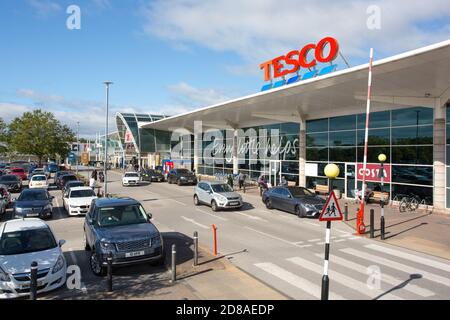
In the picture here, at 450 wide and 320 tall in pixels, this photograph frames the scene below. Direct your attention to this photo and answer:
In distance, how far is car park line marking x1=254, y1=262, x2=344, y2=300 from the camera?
8.69m

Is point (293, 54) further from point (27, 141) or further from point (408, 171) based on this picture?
point (27, 141)

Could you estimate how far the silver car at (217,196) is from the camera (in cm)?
2088

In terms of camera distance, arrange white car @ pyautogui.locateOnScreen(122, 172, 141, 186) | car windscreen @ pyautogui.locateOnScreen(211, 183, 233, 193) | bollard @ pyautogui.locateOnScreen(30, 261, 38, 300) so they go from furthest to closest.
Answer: white car @ pyautogui.locateOnScreen(122, 172, 141, 186) → car windscreen @ pyautogui.locateOnScreen(211, 183, 233, 193) → bollard @ pyautogui.locateOnScreen(30, 261, 38, 300)

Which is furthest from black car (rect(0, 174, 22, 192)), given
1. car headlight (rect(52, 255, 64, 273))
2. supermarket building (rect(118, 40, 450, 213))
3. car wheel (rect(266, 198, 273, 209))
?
car headlight (rect(52, 255, 64, 273))

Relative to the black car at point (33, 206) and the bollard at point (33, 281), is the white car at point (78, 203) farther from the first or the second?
the bollard at point (33, 281)

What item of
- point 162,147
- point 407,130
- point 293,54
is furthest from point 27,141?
point 407,130

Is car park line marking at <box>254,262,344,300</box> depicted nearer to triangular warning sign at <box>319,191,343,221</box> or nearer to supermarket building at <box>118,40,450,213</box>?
triangular warning sign at <box>319,191,343,221</box>

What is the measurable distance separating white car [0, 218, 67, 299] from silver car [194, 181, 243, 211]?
1143cm

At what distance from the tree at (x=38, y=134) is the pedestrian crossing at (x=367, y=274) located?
59908 millimetres

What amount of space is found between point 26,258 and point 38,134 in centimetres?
5956

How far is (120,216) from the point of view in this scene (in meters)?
11.5

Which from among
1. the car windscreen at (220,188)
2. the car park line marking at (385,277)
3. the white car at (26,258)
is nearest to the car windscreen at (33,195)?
the car windscreen at (220,188)

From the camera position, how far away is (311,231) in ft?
52.0
